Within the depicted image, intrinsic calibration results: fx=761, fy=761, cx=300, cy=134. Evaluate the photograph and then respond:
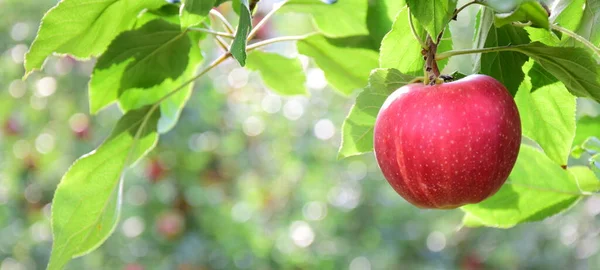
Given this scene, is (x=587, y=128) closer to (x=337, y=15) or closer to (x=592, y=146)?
(x=592, y=146)

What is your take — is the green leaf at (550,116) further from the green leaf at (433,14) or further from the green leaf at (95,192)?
the green leaf at (95,192)

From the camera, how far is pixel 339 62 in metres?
0.73

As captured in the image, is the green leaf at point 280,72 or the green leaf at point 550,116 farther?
the green leaf at point 280,72

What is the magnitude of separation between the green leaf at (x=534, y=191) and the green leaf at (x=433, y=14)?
31 centimetres

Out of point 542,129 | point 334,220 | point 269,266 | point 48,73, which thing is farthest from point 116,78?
point 334,220

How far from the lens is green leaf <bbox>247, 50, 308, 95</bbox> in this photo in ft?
2.66

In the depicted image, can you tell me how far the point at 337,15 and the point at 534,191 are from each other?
0.25m

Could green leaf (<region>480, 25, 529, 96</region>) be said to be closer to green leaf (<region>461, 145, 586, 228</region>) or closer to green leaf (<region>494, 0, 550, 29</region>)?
green leaf (<region>494, 0, 550, 29</region>)

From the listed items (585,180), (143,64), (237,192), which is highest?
(143,64)

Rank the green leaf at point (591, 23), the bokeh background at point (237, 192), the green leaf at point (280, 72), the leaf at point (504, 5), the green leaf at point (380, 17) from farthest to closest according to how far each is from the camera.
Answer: the bokeh background at point (237, 192), the green leaf at point (280, 72), the green leaf at point (380, 17), the green leaf at point (591, 23), the leaf at point (504, 5)

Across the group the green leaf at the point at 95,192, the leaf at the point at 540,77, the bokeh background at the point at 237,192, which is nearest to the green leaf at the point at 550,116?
the leaf at the point at 540,77

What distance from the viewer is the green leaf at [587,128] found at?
0.74 meters

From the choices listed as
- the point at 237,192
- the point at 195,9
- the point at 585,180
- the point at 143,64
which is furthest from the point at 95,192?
the point at 237,192

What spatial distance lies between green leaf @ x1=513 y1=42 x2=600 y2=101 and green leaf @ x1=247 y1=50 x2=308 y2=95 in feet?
1.27
